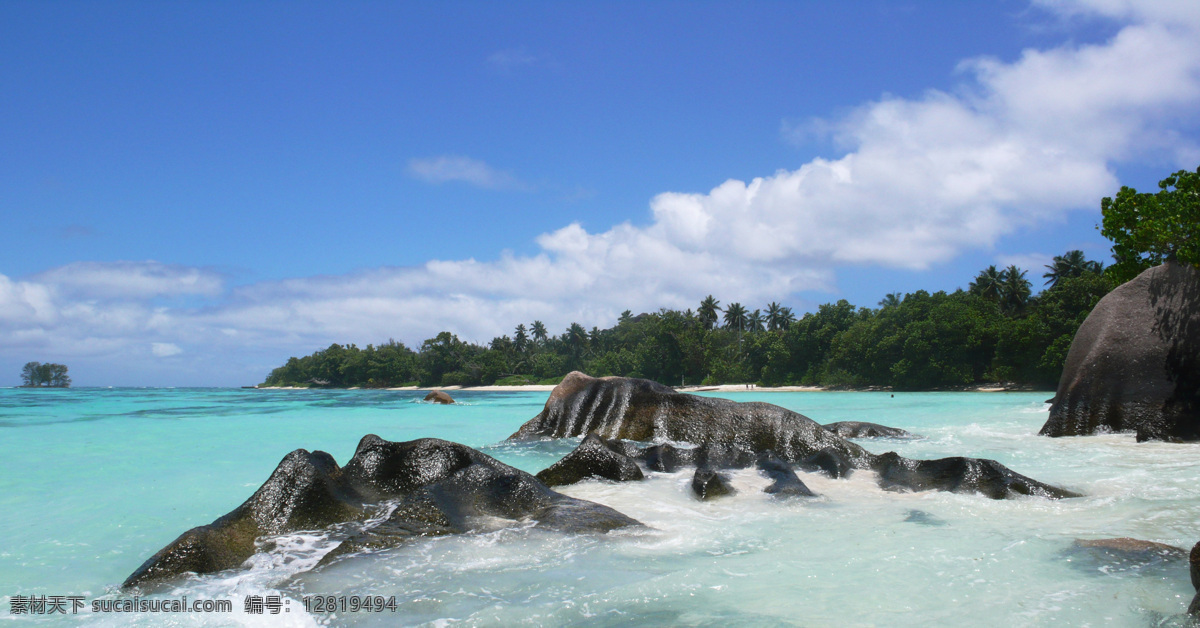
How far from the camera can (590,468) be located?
27.3 ft

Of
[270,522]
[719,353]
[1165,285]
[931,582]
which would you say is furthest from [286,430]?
[719,353]

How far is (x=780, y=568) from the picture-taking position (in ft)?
16.3

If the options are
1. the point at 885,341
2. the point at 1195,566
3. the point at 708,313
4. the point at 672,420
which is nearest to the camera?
the point at 1195,566

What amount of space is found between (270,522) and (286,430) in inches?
664

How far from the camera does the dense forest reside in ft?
146

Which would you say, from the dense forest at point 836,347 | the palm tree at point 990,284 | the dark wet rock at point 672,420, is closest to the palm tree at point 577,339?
the dense forest at point 836,347

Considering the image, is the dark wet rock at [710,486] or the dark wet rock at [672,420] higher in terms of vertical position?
the dark wet rock at [672,420]

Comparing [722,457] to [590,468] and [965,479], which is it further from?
[965,479]

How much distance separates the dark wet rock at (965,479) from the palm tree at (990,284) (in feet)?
197

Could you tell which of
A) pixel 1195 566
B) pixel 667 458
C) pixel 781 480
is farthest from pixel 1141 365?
pixel 1195 566

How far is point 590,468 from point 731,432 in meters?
3.63

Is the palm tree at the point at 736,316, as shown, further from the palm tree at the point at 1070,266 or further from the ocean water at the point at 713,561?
the ocean water at the point at 713,561

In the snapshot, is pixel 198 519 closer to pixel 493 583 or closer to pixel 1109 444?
Result: pixel 493 583

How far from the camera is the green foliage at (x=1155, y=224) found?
42.9ft
